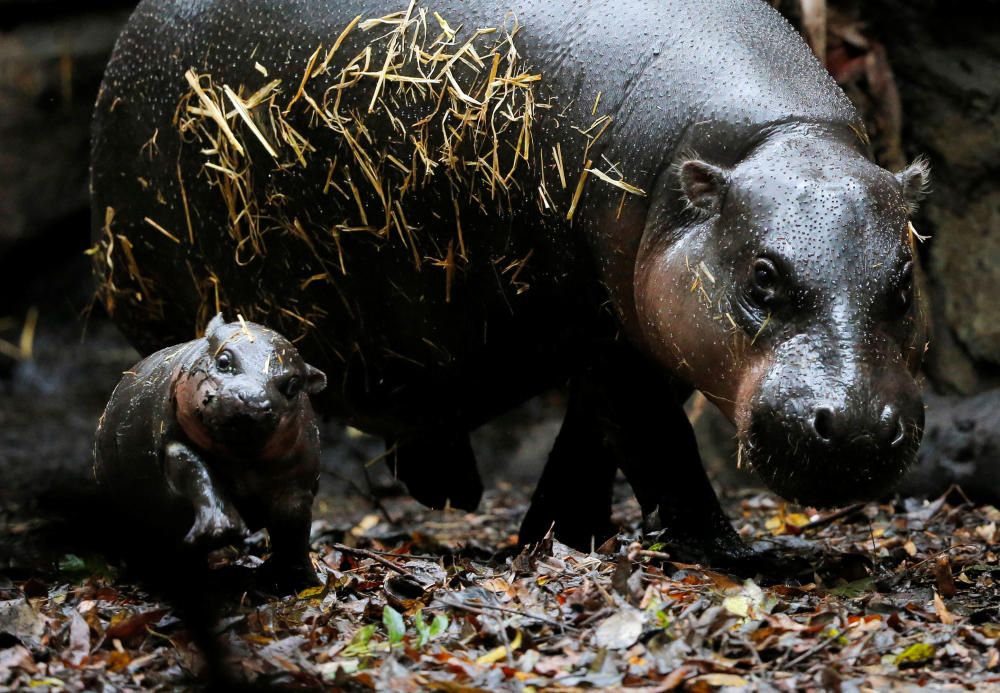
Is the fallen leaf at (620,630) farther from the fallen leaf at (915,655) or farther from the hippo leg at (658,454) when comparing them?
the hippo leg at (658,454)

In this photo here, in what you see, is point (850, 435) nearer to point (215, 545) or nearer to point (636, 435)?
point (636, 435)

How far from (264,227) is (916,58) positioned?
446 cm

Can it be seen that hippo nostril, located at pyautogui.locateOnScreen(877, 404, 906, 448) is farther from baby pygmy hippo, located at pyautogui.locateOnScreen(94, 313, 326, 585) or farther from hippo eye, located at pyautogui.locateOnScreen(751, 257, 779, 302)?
baby pygmy hippo, located at pyautogui.locateOnScreen(94, 313, 326, 585)

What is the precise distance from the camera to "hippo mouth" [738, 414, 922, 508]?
13.7 ft

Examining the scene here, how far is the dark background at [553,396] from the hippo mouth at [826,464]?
298cm

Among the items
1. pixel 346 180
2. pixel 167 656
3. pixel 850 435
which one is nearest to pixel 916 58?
pixel 346 180

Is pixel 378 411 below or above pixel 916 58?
below

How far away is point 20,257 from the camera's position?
35.7 ft

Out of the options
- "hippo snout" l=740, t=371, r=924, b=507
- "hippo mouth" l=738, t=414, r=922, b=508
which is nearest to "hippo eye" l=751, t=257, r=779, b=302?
"hippo snout" l=740, t=371, r=924, b=507

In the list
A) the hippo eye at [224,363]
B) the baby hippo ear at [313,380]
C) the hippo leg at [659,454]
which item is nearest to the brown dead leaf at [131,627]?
the hippo eye at [224,363]

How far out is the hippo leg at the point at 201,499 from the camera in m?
4.16

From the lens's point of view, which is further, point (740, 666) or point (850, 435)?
point (850, 435)

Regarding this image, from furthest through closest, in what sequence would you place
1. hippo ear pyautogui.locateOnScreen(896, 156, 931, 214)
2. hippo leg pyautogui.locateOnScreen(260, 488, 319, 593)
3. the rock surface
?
the rock surface < hippo ear pyautogui.locateOnScreen(896, 156, 931, 214) < hippo leg pyautogui.locateOnScreen(260, 488, 319, 593)

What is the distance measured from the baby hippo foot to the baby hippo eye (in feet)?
1.35
